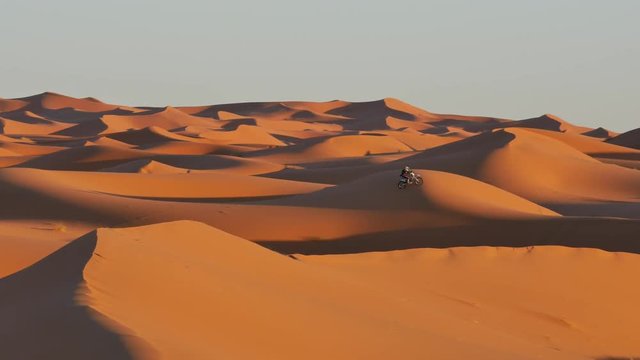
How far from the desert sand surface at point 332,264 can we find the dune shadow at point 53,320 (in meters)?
0.02

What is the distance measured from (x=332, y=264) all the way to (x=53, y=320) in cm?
563

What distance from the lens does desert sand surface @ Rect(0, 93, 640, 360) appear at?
702 cm

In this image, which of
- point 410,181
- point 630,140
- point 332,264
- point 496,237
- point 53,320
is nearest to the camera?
point 53,320

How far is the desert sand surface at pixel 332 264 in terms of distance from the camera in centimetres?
702

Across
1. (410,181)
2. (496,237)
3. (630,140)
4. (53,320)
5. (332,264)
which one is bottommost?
(630,140)

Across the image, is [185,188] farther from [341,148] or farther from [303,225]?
[341,148]

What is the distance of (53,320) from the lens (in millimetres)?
6523

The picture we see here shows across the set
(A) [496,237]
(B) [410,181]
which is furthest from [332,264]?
(B) [410,181]

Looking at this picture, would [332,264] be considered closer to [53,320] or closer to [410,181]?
[53,320]

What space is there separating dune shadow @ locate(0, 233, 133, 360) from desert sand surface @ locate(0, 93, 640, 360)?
16mm

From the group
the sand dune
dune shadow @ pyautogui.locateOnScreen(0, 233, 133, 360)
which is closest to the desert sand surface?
dune shadow @ pyautogui.locateOnScreen(0, 233, 133, 360)

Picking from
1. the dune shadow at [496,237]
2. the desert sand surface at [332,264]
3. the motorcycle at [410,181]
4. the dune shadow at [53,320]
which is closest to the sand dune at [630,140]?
the desert sand surface at [332,264]

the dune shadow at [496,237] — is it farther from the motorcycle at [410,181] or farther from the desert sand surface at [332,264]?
the motorcycle at [410,181]

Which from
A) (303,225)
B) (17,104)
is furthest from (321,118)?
(303,225)
